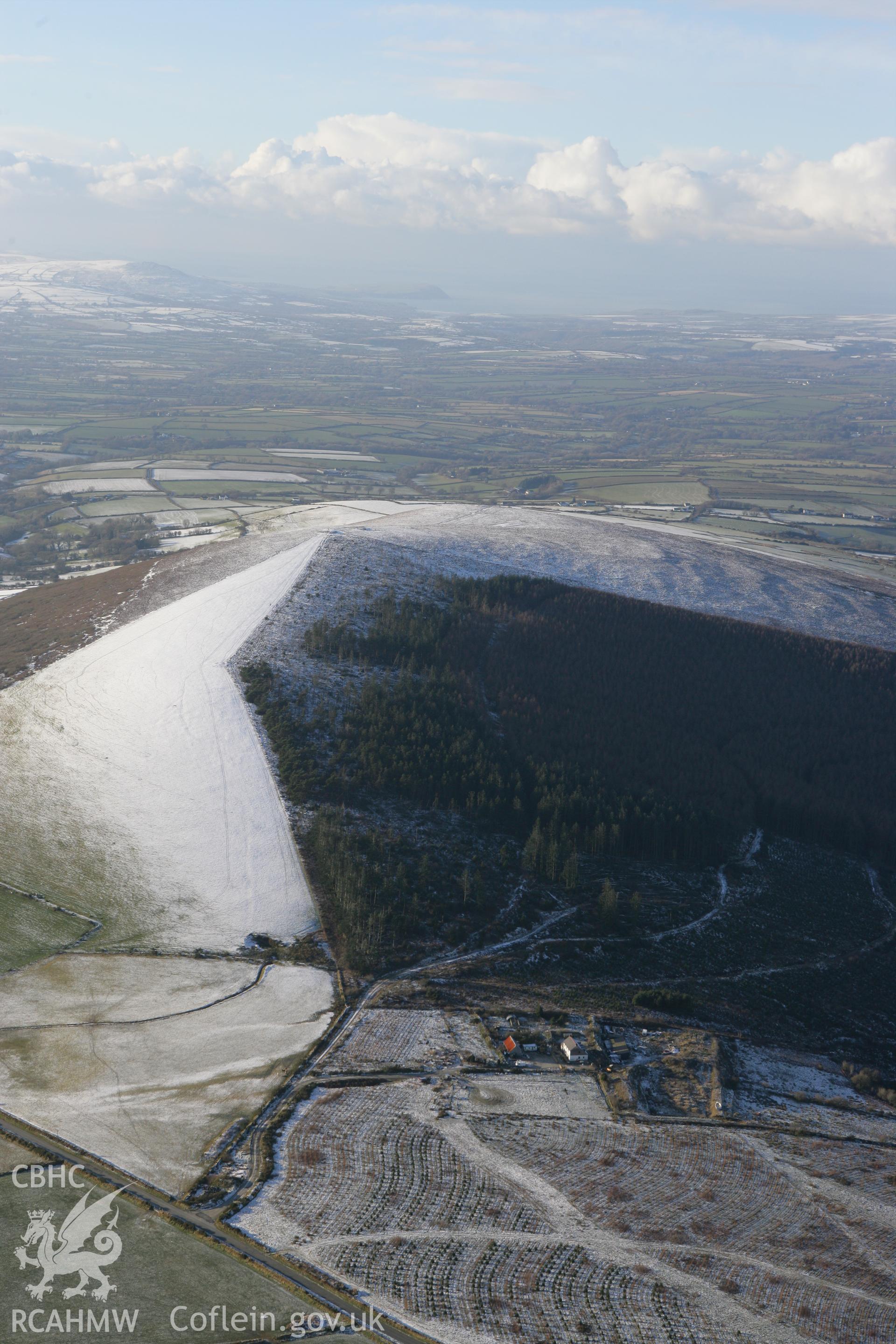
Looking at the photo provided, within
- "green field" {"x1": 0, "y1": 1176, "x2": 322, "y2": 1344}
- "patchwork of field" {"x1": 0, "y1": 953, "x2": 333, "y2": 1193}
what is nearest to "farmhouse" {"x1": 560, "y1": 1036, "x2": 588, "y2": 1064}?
"patchwork of field" {"x1": 0, "y1": 953, "x2": 333, "y2": 1193}

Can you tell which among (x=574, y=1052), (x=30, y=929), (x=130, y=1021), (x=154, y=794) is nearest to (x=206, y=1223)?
(x=130, y=1021)

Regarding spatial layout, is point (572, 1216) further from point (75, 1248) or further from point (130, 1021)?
point (130, 1021)

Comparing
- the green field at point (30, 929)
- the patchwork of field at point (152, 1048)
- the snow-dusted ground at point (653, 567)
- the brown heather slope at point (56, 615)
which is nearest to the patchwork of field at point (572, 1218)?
the patchwork of field at point (152, 1048)

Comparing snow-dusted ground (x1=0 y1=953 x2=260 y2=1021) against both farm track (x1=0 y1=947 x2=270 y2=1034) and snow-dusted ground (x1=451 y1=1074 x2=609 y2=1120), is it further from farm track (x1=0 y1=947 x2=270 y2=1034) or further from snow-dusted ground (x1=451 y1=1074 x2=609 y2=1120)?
snow-dusted ground (x1=451 y1=1074 x2=609 y2=1120)

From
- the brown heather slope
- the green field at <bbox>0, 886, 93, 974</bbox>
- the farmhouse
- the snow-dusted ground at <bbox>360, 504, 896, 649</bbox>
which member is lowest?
the farmhouse

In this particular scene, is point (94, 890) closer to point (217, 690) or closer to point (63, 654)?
point (217, 690)

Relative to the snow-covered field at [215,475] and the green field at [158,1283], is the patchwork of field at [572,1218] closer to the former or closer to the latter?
the green field at [158,1283]
